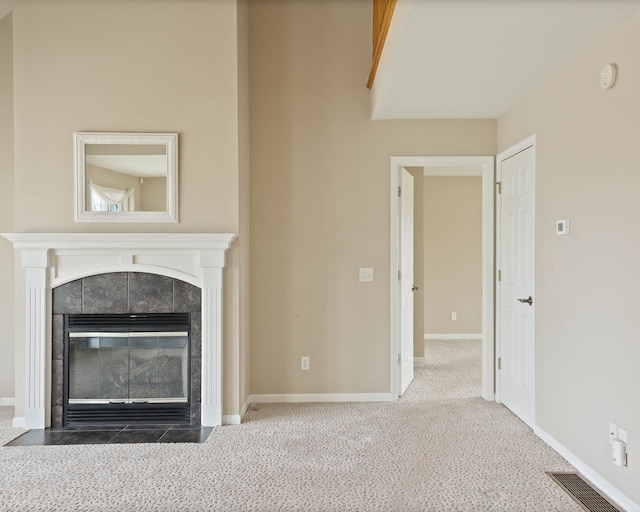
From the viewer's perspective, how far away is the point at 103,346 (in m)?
3.31

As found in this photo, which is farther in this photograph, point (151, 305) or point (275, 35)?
point (275, 35)

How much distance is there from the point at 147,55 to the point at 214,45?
509 mm

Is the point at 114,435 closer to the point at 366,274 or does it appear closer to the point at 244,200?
the point at 244,200

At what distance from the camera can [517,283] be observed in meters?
3.46

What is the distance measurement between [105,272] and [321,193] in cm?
184

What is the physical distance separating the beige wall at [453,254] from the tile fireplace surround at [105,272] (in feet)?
14.0

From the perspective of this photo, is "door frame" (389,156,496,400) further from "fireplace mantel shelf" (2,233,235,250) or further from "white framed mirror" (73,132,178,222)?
"white framed mirror" (73,132,178,222)

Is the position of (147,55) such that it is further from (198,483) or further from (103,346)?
(198,483)

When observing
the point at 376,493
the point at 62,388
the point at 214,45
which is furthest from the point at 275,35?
the point at 376,493

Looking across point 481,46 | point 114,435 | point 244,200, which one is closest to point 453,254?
point 244,200

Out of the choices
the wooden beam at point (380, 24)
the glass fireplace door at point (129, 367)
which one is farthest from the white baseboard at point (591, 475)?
the wooden beam at point (380, 24)

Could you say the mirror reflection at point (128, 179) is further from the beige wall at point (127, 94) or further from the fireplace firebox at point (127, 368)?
the fireplace firebox at point (127, 368)

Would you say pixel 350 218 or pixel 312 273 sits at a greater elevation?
pixel 350 218

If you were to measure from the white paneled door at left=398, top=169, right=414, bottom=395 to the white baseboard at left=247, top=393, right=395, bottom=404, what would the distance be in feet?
0.78
